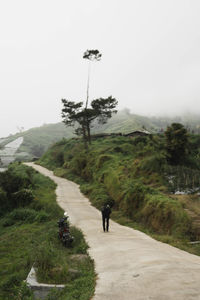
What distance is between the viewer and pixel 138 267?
6.43 metres

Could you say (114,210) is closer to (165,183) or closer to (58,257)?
(165,183)

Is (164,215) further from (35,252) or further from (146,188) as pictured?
(35,252)

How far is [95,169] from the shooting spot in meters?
25.9

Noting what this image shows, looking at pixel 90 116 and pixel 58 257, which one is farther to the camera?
pixel 90 116

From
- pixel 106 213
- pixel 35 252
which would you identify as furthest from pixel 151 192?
pixel 35 252

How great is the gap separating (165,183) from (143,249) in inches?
293

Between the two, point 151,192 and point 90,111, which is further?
point 90,111

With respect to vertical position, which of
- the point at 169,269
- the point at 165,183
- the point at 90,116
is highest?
the point at 90,116

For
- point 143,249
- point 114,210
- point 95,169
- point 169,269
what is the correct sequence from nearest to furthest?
1. point 169,269
2. point 143,249
3. point 114,210
4. point 95,169

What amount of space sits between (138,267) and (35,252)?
4412 mm

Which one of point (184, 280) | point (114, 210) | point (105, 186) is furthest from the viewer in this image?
point (105, 186)

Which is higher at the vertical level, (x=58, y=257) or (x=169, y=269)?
(x=169, y=269)

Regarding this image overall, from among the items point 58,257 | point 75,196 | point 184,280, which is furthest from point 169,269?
point 75,196

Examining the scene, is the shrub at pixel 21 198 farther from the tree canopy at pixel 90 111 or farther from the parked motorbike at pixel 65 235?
the tree canopy at pixel 90 111
